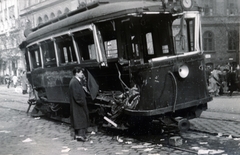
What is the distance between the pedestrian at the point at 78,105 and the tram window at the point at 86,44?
0.57 m

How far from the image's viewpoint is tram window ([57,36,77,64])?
386 inches

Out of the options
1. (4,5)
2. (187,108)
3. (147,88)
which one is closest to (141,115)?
(147,88)

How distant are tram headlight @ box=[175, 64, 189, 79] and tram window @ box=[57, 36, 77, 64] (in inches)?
120

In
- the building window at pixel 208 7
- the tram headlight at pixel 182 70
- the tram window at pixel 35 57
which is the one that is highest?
the building window at pixel 208 7

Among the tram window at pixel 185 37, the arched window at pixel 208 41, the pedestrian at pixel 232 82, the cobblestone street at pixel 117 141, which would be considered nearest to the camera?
the cobblestone street at pixel 117 141

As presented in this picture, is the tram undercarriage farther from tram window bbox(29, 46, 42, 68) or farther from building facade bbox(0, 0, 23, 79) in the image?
building facade bbox(0, 0, 23, 79)

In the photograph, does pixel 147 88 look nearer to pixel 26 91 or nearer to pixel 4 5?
pixel 26 91

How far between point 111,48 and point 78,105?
1.54 meters

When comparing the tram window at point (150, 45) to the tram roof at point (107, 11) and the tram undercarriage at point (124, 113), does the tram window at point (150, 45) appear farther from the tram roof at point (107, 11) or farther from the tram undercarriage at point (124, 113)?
the tram undercarriage at point (124, 113)

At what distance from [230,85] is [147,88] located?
1175 centimetres

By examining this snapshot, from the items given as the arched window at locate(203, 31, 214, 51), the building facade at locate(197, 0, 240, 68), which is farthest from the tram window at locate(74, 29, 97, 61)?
the arched window at locate(203, 31, 214, 51)

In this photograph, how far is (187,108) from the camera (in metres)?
8.46

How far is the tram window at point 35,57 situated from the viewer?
496 inches

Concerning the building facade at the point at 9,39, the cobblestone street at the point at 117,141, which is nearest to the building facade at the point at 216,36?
the building facade at the point at 9,39
